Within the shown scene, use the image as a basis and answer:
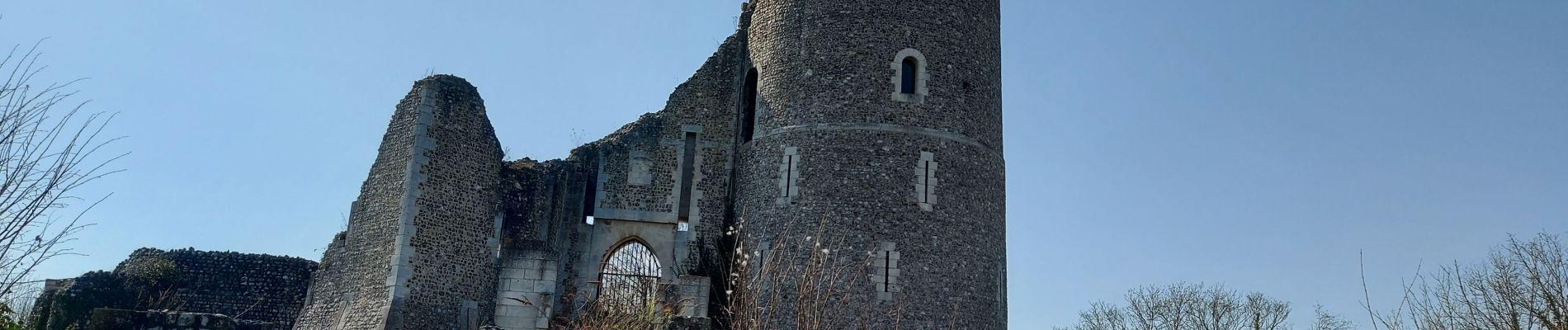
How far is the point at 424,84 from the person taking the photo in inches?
859

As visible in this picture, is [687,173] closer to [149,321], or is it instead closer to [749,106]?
[749,106]

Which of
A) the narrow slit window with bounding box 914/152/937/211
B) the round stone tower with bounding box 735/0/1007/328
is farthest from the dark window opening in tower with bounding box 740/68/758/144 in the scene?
the narrow slit window with bounding box 914/152/937/211

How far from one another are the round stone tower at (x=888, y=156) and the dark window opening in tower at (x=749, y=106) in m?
0.46

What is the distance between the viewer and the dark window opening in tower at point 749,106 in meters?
22.8

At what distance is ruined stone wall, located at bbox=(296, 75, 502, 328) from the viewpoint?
21031 millimetres

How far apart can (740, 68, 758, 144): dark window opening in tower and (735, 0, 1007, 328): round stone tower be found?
0.46m

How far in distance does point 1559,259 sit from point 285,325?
2123 centimetres

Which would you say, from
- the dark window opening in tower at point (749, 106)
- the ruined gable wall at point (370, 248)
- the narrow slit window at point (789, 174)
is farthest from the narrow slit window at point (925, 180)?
the ruined gable wall at point (370, 248)

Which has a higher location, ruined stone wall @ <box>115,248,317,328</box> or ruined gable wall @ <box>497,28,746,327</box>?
ruined gable wall @ <box>497,28,746,327</box>

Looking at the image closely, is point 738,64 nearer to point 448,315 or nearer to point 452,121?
point 452,121

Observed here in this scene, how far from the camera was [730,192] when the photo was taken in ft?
74.1

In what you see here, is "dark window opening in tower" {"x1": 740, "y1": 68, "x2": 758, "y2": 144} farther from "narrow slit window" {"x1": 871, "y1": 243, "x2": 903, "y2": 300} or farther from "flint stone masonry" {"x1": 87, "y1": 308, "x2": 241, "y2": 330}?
"flint stone masonry" {"x1": 87, "y1": 308, "x2": 241, "y2": 330}

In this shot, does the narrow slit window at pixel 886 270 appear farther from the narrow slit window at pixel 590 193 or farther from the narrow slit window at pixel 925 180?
the narrow slit window at pixel 590 193

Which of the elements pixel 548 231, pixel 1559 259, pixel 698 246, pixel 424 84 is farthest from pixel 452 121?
pixel 1559 259
